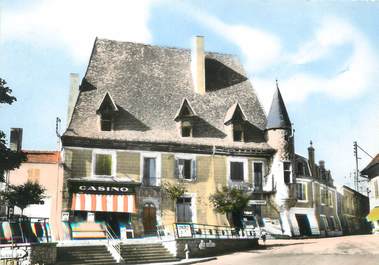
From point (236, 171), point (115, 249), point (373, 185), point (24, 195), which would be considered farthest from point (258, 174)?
point (24, 195)

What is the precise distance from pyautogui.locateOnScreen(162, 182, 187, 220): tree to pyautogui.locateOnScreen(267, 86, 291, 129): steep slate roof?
8064mm

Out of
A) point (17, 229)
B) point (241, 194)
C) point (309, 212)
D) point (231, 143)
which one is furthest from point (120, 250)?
point (309, 212)

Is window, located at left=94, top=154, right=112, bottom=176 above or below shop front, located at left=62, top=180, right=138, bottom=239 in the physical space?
above

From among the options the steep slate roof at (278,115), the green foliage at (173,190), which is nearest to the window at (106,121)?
the green foliage at (173,190)

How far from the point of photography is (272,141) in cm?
3991

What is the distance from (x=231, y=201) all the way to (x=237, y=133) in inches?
229

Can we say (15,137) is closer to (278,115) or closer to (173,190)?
(173,190)

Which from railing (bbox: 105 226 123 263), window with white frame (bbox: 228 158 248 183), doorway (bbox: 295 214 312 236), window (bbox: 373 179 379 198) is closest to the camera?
railing (bbox: 105 226 123 263)

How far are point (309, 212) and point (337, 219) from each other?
10444 mm

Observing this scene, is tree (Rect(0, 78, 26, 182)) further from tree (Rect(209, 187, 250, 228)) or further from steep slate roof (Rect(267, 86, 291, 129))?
steep slate roof (Rect(267, 86, 291, 129))

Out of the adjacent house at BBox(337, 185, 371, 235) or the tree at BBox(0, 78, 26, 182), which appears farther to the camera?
the adjacent house at BBox(337, 185, 371, 235)

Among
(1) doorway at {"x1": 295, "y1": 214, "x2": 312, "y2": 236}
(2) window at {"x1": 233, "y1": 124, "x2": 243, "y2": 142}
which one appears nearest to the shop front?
(2) window at {"x1": 233, "y1": 124, "x2": 243, "y2": 142}

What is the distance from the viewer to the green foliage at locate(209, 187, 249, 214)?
36250 millimetres

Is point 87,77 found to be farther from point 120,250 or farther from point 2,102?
point 120,250
